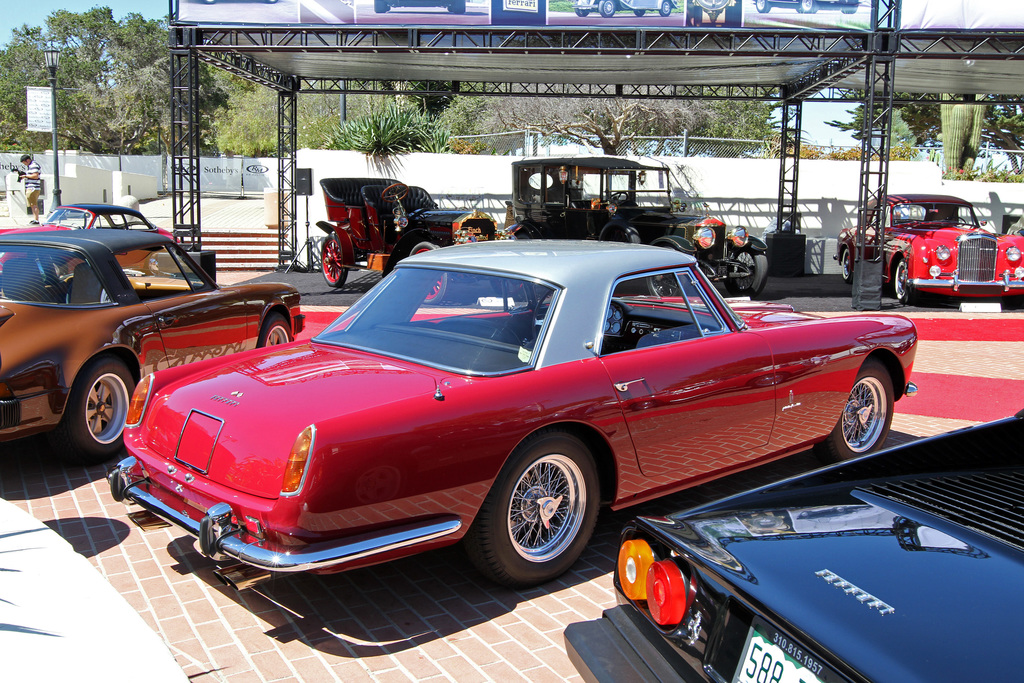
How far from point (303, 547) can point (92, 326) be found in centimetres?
296

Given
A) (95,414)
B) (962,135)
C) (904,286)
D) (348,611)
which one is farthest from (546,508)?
(962,135)

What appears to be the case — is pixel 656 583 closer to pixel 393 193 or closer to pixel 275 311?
pixel 275 311

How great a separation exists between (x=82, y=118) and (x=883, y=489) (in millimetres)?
52256

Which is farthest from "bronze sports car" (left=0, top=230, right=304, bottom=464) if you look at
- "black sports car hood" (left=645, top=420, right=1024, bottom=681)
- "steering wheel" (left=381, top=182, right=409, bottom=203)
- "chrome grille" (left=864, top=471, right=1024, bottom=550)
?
"steering wheel" (left=381, top=182, right=409, bottom=203)

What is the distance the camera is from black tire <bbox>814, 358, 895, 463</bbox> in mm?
4934

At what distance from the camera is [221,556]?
116 inches

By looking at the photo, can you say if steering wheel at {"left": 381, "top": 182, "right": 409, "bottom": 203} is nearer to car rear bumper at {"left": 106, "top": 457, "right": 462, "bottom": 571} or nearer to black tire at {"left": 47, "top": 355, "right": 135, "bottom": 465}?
black tire at {"left": 47, "top": 355, "right": 135, "bottom": 465}

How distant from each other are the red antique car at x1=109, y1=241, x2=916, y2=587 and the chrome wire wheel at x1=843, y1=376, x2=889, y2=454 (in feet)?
1.04

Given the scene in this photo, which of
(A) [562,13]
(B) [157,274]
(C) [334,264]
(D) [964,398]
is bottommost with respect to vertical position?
(D) [964,398]

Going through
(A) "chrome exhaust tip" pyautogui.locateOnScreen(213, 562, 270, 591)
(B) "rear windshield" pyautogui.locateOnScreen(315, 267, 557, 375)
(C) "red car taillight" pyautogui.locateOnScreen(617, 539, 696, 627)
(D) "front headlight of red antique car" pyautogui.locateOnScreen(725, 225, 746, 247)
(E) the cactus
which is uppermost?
(E) the cactus

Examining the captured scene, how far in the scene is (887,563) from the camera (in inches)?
70.4

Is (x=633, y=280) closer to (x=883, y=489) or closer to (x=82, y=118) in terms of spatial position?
(x=883, y=489)

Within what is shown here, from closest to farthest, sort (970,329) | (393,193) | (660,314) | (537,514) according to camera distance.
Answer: (537,514)
(660,314)
(970,329)
(393,193)

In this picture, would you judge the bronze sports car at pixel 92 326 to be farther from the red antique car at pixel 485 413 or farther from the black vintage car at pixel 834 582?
the black vintage car at pixel 834 582
